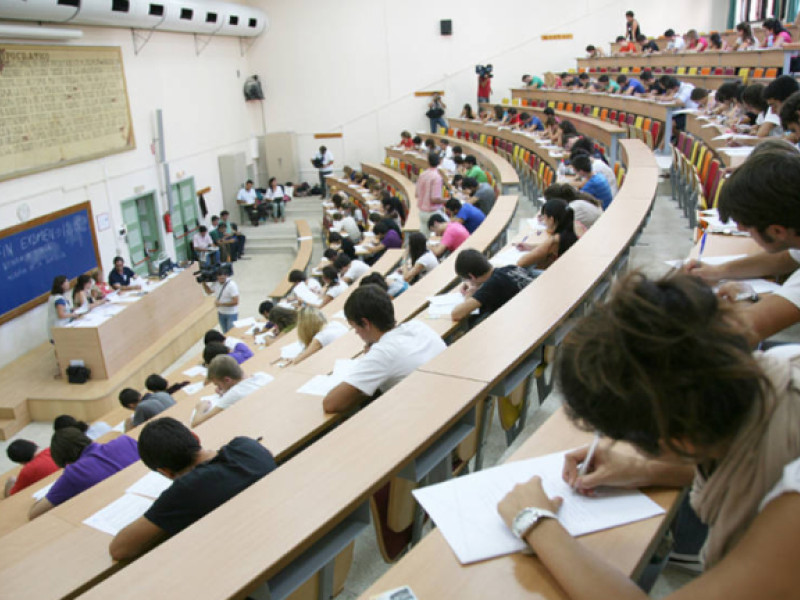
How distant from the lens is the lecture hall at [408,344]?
1.06 m

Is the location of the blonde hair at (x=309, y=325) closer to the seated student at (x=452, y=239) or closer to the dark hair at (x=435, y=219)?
the seated student at (x=452, y=239)

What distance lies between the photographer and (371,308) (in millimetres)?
2887

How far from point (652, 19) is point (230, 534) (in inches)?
746

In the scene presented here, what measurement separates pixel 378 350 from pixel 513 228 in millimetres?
6308

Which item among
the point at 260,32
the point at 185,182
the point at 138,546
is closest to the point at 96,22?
the point at 185,182

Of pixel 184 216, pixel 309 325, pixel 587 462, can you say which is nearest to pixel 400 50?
pixel 184 216

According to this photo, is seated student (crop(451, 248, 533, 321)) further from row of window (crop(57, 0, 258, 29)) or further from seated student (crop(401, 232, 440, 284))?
row of window (crop(57, 0, 258, 29))

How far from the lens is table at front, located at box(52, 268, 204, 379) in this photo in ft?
26.4

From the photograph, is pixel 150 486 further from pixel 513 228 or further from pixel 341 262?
pixel 513 228

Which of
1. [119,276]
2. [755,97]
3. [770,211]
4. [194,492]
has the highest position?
[755,97]

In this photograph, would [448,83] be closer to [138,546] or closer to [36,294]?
[36,294]

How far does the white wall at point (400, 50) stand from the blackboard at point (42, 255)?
30.2 ft

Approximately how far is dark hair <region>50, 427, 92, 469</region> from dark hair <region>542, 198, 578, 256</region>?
3.34 metres

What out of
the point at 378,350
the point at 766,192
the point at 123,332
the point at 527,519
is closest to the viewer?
the point at 527,519
